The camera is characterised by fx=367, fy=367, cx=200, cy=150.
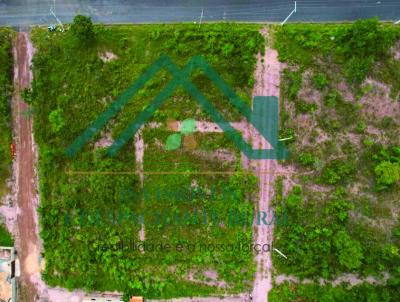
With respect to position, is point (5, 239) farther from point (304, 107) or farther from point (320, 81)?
point (320, 81)

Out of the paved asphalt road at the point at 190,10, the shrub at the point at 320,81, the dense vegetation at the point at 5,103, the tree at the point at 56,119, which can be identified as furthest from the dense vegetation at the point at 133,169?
the shrub at the point at 320,81

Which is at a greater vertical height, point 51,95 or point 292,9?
point 292,9

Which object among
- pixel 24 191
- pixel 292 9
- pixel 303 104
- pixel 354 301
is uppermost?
pixel 292 9

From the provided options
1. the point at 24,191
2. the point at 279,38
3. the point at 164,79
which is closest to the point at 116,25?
the point at 164,79

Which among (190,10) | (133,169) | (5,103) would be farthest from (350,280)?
(5,103)

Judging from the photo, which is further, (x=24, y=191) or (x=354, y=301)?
(x=24, y=191)

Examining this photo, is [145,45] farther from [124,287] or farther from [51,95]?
[124,287]

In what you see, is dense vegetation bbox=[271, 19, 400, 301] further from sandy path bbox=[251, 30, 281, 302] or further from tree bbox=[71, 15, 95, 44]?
tree bbox=[71, 15, 95, 44]
